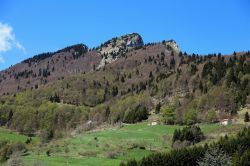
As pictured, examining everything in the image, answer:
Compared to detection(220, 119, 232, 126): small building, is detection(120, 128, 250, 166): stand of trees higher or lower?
lower

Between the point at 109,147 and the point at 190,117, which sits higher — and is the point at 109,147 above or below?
below

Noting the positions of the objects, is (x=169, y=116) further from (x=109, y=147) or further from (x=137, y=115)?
(x=109, y=147)

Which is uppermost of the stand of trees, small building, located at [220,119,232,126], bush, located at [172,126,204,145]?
small building, located at [220,119,232,126]

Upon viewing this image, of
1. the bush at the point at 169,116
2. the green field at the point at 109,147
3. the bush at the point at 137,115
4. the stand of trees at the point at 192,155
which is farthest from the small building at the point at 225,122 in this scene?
the stand of trees at the point at 192,155

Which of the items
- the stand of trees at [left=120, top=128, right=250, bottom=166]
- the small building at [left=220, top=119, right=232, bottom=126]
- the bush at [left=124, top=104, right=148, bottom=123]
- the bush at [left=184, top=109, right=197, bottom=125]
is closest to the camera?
the stand of trees at [left=120, top=128, right=250, bottom=166]

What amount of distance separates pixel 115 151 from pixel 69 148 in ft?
36.7

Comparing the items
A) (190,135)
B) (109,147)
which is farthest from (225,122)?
(109,147)

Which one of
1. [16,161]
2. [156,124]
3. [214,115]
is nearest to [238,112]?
[214,115]

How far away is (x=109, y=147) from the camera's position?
101250 mm

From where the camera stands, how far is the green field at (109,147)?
90750 mm

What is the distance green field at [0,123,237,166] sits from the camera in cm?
9075

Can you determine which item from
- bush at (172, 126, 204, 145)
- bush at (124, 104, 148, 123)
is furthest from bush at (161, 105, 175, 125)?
bush at (172, 126, 204, 145)

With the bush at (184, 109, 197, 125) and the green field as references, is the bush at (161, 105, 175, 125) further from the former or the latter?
the green field

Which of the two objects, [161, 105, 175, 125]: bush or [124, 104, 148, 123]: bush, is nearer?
[161, 105, 175, 125]: bush
